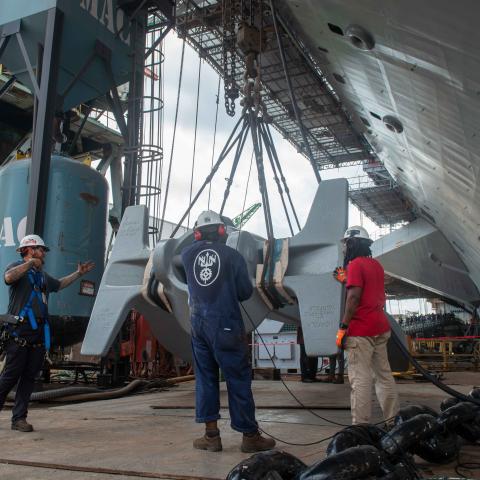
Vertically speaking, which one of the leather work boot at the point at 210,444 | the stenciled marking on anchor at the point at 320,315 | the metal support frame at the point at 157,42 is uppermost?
the metal support frame at the point at 157,42

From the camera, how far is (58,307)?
692 cm

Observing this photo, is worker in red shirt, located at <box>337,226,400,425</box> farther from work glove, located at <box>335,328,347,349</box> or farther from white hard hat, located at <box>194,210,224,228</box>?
white hard hat, located at <box>194,210,224,228</box>

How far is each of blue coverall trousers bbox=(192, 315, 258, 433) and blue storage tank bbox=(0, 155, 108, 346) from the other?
4.36 metres

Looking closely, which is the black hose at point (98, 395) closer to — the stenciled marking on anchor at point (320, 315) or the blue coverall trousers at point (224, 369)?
the stenciled marking on anchor at point (320, 315)

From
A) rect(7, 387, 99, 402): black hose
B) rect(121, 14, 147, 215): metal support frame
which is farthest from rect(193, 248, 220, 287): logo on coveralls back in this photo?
rect(121, 14, 147, 215): metal support frame

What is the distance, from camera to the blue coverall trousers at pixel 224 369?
3.04 meters

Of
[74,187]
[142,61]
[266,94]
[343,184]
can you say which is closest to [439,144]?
[343,184]

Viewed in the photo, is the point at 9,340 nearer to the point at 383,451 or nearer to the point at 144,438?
the point at 144,438

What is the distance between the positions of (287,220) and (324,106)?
1302 cm

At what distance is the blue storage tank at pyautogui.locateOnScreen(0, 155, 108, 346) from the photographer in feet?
22.8

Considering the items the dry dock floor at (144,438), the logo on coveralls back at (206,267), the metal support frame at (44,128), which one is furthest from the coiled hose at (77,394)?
the logo on coveralls back at (206,267)

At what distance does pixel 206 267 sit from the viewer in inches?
129

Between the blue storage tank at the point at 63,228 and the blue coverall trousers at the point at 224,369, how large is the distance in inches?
172

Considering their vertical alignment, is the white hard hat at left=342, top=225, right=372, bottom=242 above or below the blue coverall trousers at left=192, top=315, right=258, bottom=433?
above
